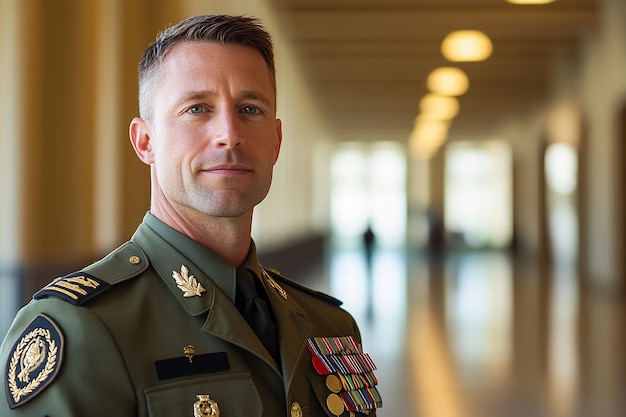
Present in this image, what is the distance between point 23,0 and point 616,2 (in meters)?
11.4

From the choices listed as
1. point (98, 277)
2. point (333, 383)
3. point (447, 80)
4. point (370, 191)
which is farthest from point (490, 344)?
point (370, 191)

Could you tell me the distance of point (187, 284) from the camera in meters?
1.74

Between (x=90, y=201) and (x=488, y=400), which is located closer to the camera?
(x=488, y=400)

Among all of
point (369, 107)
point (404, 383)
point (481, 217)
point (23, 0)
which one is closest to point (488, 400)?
point (404, 383)

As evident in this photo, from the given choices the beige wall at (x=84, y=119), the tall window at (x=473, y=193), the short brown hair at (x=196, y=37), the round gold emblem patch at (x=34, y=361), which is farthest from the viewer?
the tall window at (x=473, y=193)

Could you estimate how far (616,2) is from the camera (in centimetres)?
1597

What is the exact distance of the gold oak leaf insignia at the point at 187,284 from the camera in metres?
1.73

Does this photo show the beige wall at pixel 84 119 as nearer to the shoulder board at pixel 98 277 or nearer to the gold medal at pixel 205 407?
the shoulder board at pixel 98 277

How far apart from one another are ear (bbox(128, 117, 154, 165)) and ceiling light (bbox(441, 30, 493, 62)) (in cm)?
1511

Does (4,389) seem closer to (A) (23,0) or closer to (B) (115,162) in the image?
(A) (23,0)

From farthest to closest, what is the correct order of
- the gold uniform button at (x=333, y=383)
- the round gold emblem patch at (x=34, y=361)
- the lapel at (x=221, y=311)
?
the gold uniform button at (x=333, y=383), the lapel at (x=221, y=311), the round gold emblem patch at (x=34, y=361)

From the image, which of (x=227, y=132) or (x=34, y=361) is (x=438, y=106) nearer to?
(x=227, y=132)

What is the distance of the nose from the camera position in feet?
5.72

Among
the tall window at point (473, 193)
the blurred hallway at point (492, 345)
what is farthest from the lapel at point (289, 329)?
the tall window at point (473, 193)
